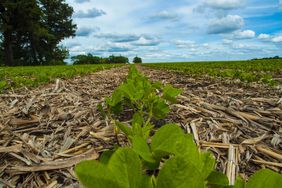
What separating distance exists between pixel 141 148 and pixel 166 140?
0.28 feet

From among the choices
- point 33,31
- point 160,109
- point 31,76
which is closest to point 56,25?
point 33,31

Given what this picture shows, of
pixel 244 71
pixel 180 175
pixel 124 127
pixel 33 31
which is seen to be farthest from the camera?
pixel 33 31

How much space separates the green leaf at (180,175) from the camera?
1.78 ft

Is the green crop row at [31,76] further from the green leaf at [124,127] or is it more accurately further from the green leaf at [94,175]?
the green leaf at [94,175]

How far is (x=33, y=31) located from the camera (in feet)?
119

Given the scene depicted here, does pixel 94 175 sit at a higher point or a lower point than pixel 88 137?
higher

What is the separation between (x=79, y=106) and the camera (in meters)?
3.13

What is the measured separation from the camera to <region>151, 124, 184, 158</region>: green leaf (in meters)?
0.93

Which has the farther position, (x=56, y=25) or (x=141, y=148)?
(x=56, y=25)

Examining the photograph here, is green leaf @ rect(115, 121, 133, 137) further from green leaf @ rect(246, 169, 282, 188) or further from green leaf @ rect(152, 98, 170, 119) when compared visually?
green leaf @ rect(152, 98, 170, 119)

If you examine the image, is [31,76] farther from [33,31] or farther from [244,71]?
[33,31]

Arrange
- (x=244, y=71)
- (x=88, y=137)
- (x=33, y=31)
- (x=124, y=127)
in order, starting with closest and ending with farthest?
(x=124, y=127)
(x=88, y=137)
(x=244, y=71)
(x=33, y=31)

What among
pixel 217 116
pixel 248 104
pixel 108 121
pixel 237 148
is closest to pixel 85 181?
pixel 237 148

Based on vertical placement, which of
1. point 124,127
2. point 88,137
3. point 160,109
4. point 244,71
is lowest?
point 244,71
